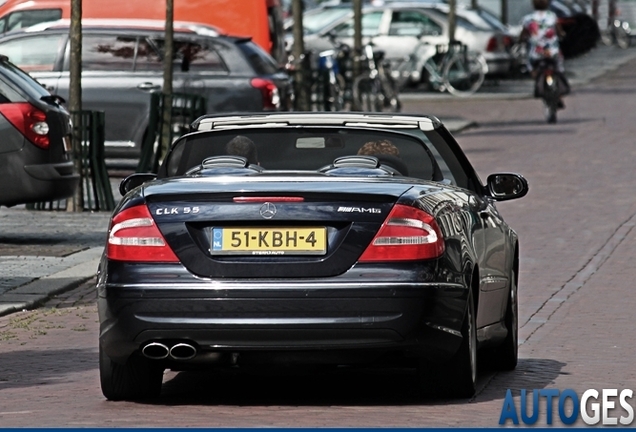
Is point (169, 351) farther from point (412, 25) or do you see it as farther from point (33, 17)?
point (412, 25)

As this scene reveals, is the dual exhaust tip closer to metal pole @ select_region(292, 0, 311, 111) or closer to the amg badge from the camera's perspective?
the amg badge

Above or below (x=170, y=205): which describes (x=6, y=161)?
below

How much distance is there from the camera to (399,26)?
37.9 meters

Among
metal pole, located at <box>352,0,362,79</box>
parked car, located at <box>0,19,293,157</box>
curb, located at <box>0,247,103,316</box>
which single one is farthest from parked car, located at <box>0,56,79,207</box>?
metal pole, located at <box>352,0,362,79</box>

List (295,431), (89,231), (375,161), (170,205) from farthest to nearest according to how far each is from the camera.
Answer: (89,231), (375,161), (170,205), (295,431)

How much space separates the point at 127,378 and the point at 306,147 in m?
1.43

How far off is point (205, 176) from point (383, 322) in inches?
41.1

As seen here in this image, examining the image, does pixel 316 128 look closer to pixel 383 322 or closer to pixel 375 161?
pixel 375 161

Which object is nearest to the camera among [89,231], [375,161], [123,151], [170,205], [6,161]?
[170,205]

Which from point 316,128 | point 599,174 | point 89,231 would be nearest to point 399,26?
point 599,174

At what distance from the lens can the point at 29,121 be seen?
49.1 feet

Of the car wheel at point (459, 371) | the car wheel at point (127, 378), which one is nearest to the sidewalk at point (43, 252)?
the car wheel at point (127, 378)

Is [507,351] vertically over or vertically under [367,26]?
over

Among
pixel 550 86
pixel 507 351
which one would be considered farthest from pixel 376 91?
pixel 507 351
